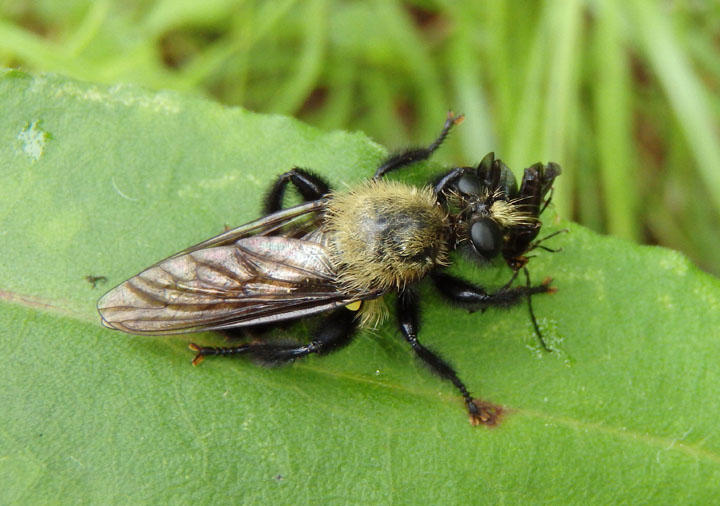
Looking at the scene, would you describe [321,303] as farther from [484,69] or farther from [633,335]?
[484,69]

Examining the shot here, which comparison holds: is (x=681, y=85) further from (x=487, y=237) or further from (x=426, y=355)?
(x=426, y=355)

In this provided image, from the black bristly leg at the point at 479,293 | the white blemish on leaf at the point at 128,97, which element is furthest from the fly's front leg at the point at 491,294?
the white blemish on leaf at the point at 128,97

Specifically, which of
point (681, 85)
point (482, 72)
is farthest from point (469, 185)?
point (482, 72)

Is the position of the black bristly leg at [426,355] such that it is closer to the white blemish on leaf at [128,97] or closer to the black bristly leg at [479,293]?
the black bristly leg at [479,293]

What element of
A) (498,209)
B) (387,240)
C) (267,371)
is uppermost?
(498,209)

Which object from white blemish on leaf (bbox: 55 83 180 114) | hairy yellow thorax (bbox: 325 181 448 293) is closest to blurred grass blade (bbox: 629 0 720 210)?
hairy yellow thorax (bbox: 325 181 448 293)

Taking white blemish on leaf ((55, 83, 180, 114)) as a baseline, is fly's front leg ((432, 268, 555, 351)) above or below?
below

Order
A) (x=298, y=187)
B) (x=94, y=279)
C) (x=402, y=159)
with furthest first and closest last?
(x=402, y=159) → (x=298, y=187) → (x=94, y=279)

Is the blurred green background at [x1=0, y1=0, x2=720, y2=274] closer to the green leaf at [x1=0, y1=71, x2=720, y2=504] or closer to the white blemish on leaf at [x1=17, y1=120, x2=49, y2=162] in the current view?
the white blemish on leaf at [x1=17, y1=120, x2=49, y2=162]
